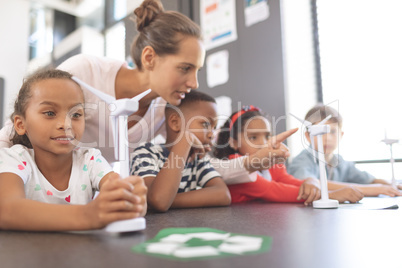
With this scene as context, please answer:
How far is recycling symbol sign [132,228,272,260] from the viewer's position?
0.35 m

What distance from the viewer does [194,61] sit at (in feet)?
3.47

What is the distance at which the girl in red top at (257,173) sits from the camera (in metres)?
1.00

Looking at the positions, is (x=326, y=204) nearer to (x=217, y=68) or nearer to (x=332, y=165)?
(x=332, y=165)

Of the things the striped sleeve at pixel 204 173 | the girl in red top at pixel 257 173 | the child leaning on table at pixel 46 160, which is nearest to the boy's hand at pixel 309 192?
the girl in red top at pixel 257 173

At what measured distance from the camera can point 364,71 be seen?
167 centimetres

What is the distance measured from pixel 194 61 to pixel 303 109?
910 millimetres

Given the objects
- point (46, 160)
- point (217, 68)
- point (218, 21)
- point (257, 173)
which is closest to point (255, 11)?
point (218, 21)

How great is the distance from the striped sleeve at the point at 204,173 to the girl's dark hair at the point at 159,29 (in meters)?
0.38

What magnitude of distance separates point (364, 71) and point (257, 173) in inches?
36.9

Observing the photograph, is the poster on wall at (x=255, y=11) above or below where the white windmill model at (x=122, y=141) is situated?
above

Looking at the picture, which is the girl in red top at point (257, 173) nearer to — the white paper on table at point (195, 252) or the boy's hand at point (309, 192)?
the boy's hand at point (309, 192)

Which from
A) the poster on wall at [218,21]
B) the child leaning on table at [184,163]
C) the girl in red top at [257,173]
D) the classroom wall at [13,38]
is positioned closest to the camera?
the child leaning on table at [184,163]

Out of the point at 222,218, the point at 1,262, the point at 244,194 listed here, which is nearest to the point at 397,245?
the point at 222,218

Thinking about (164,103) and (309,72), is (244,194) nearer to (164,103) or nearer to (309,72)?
(164,103)
